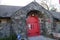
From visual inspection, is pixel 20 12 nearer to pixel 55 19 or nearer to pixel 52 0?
pixel 55 19

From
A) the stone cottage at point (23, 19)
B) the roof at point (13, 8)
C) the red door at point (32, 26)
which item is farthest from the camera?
the red door at point (32, 26)

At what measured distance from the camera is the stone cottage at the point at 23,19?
56.4 ft

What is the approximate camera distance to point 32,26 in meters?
19.3

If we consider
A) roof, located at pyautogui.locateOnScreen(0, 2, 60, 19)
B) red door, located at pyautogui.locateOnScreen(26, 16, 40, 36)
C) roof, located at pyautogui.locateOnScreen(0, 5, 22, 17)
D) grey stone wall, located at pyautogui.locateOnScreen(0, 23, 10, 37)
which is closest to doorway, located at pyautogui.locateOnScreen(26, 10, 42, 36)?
red door, located at pyautogui.locateOnScreen(26, 16, 40, 36)

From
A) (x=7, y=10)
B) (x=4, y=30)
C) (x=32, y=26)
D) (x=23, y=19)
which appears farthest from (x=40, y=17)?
(x=4, y=30)

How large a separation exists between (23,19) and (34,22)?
86.7 inches

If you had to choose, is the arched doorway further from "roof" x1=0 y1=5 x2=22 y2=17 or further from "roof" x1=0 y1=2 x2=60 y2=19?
"roof" x1=0 y1=5 x2=22 y2=17

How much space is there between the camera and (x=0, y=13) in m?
19.4

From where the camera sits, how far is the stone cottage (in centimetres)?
1720

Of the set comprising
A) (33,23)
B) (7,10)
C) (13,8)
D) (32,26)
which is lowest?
(32,26)

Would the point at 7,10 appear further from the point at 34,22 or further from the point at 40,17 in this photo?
the point at 40,17

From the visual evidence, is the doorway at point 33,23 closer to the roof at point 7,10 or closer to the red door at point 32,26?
the red door at point 32,26

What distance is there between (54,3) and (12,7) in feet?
18.6

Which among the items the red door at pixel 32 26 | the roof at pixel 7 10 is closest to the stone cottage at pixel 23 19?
the roof at pixel 7 10
